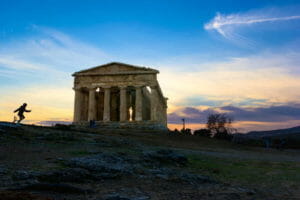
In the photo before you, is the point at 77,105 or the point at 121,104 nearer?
the point at 121,104

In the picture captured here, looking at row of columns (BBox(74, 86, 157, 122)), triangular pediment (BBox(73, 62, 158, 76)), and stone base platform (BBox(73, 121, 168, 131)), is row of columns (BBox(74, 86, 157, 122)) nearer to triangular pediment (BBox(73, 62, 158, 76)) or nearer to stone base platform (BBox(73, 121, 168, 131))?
stone base platform (BBox(73, 121, 168, 131))

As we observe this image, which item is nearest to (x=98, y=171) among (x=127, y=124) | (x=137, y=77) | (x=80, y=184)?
(x=80, y=184)

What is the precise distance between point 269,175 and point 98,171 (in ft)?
27.3

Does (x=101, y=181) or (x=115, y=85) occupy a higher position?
(x=115, y=85)

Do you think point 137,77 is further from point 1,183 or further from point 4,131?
point 1,183

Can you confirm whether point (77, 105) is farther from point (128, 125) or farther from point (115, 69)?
point (128, 125)

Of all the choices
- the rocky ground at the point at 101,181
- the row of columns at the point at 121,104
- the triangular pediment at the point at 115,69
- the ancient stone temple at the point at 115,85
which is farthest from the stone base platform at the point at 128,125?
the rocky ground at the point at 101,181

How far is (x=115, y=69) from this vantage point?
46.7 m

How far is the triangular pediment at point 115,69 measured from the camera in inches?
1806

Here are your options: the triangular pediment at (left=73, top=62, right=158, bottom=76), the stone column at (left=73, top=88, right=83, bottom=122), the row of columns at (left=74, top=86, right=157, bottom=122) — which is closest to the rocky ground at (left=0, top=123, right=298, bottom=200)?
the row of columns at (left=74, top=86, right=157, bottom=122)

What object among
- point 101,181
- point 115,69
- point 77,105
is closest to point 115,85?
point 115,69

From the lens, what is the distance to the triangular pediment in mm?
45875

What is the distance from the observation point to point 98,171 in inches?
384

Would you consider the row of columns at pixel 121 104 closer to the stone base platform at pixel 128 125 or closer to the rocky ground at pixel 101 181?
the stone base platform at pixel 128 125
